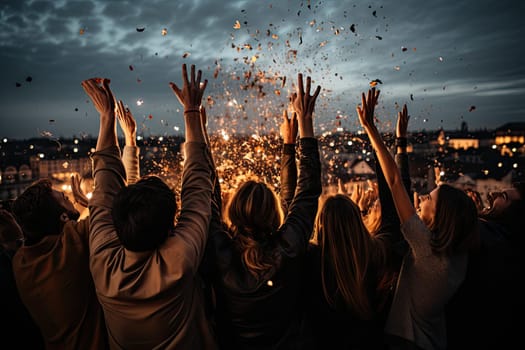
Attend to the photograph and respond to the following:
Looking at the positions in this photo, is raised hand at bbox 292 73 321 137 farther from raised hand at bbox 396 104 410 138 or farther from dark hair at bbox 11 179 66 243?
dark hair at bbox 11 179 66 243

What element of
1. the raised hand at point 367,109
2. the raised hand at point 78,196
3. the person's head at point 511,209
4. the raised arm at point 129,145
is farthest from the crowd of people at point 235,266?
the raised arm at point 129,145

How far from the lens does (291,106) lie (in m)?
3.31

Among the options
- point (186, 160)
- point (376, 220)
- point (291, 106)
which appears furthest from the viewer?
point (376, 220)

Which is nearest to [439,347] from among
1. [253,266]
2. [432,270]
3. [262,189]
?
[432,270]

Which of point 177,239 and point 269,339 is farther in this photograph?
point 269,339

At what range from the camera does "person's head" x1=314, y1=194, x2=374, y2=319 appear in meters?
2.65

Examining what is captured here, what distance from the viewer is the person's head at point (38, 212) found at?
7.90 ft

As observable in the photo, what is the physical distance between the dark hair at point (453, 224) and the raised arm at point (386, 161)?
211 mm

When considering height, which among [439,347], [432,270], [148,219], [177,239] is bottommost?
[439,347]

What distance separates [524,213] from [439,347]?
69.0 inches

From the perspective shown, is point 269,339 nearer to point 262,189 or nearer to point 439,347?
point 262,189

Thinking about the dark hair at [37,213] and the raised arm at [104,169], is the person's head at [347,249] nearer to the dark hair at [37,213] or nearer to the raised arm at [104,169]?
the raised arm at [104,169]

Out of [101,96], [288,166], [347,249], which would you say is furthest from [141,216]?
[288,166]

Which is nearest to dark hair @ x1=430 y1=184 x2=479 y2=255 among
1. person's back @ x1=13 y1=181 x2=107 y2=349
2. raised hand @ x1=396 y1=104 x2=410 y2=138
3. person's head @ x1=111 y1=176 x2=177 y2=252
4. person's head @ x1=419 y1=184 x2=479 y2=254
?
person's head @ x1=419 y1=184 x2=479 y2=254
